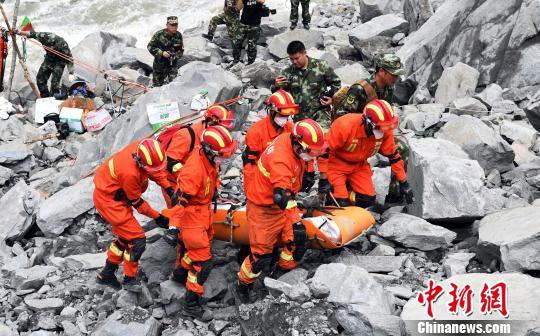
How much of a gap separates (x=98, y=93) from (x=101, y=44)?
3641mm

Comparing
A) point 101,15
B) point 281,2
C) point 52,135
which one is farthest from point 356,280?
point 101,15

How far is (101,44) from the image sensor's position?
50.0ft

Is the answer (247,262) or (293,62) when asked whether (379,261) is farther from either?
(293,62)

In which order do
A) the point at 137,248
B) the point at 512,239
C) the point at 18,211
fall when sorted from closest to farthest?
the point at 512,239 < the point at 137,248 < the point at 18,211

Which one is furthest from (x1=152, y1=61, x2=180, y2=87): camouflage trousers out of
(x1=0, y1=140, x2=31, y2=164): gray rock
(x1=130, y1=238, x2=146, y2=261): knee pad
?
(x1=130, y1=238, x2=146, y2=261): knee pad

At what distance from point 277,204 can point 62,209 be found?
11.3 ft

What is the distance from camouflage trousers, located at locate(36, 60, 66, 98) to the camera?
37.9ft

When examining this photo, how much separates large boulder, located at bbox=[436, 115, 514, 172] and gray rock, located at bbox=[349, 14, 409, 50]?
5.32 m

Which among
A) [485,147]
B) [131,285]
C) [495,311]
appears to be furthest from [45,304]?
[485,147]

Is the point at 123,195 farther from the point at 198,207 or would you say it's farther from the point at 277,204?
the point at 277,204

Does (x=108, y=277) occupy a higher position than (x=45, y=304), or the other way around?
(x=108, y=277)

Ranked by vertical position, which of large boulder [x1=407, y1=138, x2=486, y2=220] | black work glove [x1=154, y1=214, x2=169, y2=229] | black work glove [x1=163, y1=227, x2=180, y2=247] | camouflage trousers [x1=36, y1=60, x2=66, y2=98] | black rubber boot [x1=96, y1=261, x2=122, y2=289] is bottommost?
camouflage trousers [x1=36, y1=60, x2=66, y2=98]

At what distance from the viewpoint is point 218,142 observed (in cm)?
525

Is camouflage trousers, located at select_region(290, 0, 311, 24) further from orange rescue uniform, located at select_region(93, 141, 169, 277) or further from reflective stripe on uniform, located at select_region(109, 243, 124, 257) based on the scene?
reflective stripe on uniform, located at select_region(109, 243, 124, 257)
